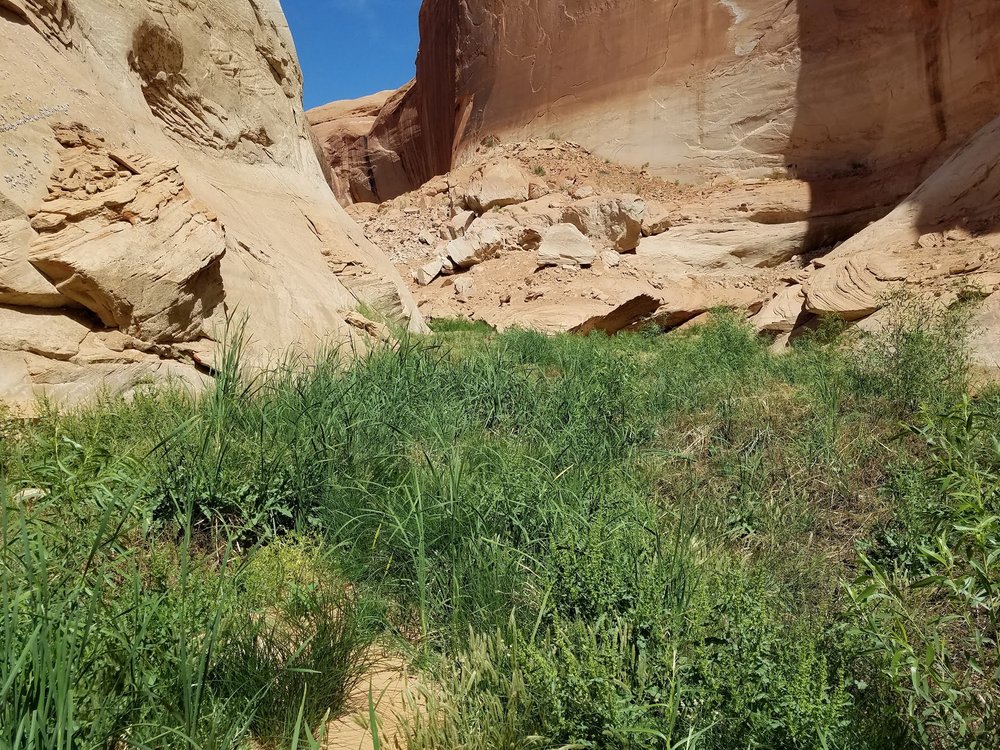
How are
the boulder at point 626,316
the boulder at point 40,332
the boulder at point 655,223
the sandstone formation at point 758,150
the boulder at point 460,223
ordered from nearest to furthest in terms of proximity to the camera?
the boulder at point 40,332 → the sandstone formation at point 758,150 → the boulder at point 626,316 → the boulder at point 655,223 → the boulder at point 460,223

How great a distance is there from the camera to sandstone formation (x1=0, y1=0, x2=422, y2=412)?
11.3ft

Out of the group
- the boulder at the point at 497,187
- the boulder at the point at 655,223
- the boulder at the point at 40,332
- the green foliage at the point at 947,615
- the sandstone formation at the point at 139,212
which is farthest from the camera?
the boulder at the point at 497,187

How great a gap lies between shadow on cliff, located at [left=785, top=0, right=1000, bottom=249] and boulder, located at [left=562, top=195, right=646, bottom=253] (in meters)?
2.81

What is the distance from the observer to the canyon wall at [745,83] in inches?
442

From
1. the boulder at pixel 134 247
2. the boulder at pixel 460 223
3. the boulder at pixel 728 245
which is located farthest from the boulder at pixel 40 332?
the boulder at pixel 460 223

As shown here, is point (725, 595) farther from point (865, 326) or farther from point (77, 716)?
point (865, 326)

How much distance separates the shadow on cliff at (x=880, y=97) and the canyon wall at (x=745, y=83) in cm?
2

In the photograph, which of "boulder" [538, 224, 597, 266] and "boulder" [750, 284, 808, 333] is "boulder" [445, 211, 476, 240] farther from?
"boulder" [750, 284, 808, 333]

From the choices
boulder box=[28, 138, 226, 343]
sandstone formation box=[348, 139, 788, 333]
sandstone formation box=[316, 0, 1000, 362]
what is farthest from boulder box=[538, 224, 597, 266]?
boulder box=[28, 138, 226, 343]

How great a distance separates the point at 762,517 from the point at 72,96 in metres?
4.23

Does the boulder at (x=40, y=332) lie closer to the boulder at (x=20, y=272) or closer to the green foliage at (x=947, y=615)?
the boulder at (x=20, y=272)

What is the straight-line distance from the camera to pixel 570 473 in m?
2.79

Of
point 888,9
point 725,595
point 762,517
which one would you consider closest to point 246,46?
point 762,517

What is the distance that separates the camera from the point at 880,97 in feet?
39.0
